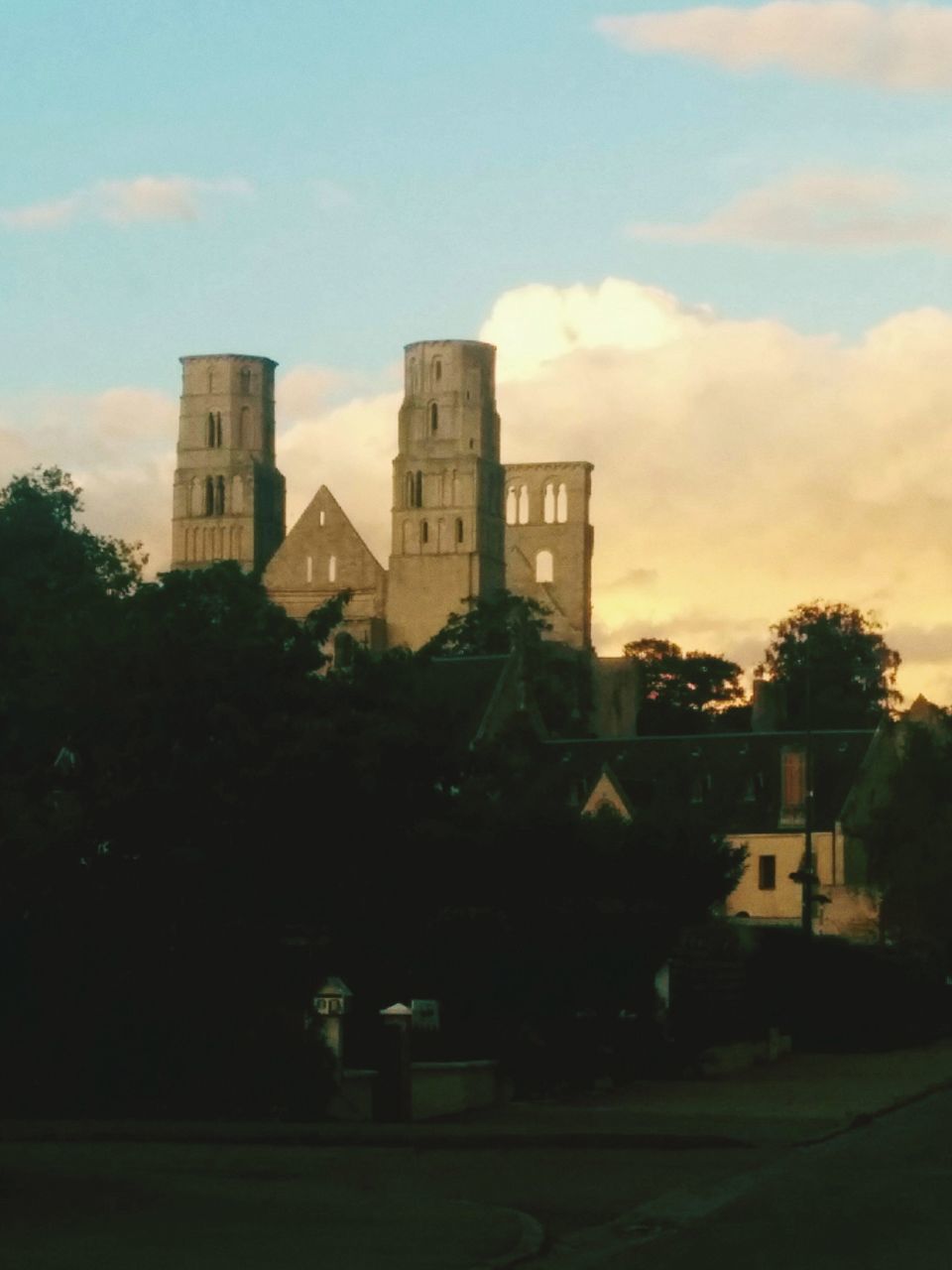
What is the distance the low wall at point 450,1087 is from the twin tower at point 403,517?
133 m

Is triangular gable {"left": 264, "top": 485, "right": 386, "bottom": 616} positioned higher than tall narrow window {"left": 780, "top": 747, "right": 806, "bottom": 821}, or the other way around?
triangular gable {"left": 264, "top": 485, "right": 386, "bottom": 616}

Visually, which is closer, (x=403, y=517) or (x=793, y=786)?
(x=793, y=786)

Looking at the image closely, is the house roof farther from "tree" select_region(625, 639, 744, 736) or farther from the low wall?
"tree" select_region(625, 639, 744, 736)

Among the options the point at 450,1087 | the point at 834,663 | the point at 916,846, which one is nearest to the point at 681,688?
the point at 834,663

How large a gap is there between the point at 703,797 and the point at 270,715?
197 feet

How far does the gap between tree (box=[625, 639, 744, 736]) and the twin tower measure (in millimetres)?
12547

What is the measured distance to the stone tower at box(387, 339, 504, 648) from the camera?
17475 centimetres

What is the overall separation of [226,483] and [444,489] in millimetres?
21369

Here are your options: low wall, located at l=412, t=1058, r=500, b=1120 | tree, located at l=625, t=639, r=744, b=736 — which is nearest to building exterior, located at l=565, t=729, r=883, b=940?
low wall, located at l=412, t=1058, r=500, b=1120

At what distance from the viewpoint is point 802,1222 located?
642 inches

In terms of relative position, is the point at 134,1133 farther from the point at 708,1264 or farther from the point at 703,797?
the point at 703,797

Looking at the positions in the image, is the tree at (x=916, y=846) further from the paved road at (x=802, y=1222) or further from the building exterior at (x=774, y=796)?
the paved road at (x=802, y=1222)

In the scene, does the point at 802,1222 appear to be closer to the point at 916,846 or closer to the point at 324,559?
the point at 916,846

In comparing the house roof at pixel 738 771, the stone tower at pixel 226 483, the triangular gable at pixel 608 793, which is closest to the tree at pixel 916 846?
the house roof at pixel 738 771
